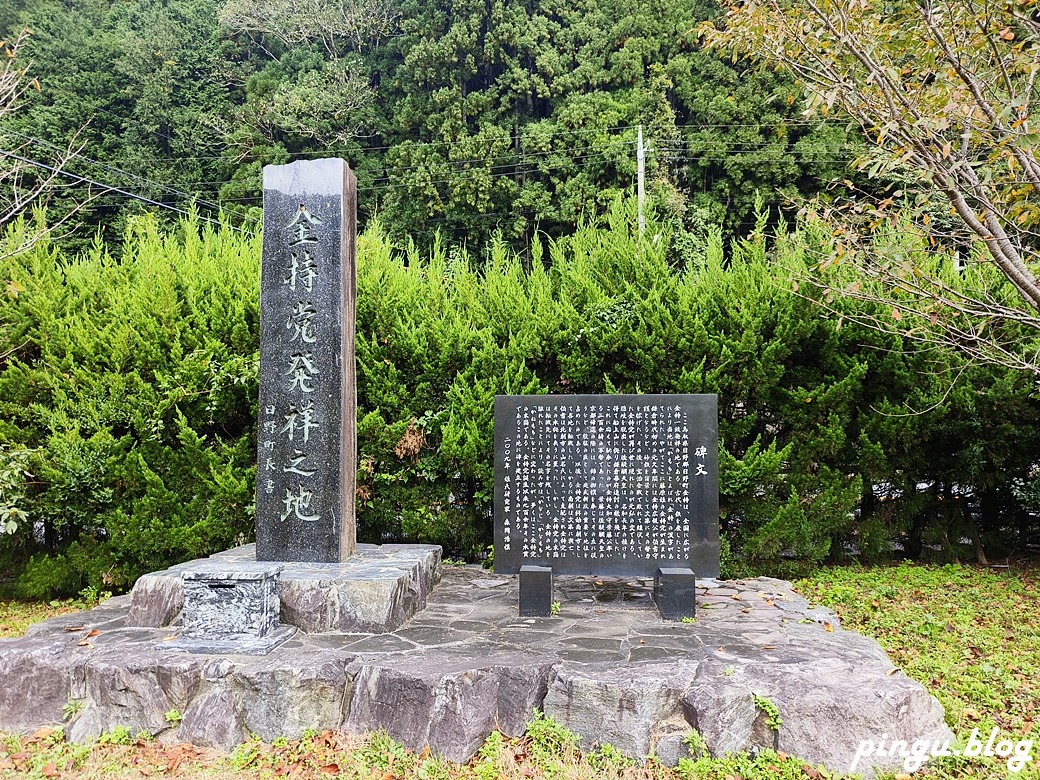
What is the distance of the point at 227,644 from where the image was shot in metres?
3.61

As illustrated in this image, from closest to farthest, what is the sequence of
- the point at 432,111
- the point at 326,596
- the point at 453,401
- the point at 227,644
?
1. the point at 227,644
2. the point at 326,596
3. the point at 453,401
4. the point at 432,111

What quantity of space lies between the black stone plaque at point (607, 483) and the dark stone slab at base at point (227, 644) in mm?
1477

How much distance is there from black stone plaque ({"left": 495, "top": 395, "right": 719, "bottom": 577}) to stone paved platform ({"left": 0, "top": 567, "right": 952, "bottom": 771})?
19.5 inches

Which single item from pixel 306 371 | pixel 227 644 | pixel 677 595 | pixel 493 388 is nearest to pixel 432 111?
pixel 493 388

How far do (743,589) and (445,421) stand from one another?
2669mm

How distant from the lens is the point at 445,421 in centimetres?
558

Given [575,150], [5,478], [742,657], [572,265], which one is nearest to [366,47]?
[575,150]

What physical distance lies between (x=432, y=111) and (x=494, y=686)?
1954 centimetres

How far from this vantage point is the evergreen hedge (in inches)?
211

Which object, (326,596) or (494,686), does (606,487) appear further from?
(326,596)

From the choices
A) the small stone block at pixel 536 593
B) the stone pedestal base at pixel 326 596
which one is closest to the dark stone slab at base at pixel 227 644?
the stone pedestal base at pixel 326 596

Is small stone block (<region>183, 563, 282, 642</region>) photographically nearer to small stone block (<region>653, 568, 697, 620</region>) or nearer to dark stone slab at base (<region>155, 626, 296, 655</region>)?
dark stone slab at base (<region>155, 626, 296, 655</region>)

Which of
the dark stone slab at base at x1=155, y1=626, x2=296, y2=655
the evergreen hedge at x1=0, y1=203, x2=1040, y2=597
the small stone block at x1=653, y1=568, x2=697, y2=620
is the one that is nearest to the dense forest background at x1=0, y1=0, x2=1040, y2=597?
A: the evergreen hedge at x1=0, y1=203, x2=1040, y2=597

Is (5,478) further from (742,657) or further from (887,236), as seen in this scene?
(887,236)
